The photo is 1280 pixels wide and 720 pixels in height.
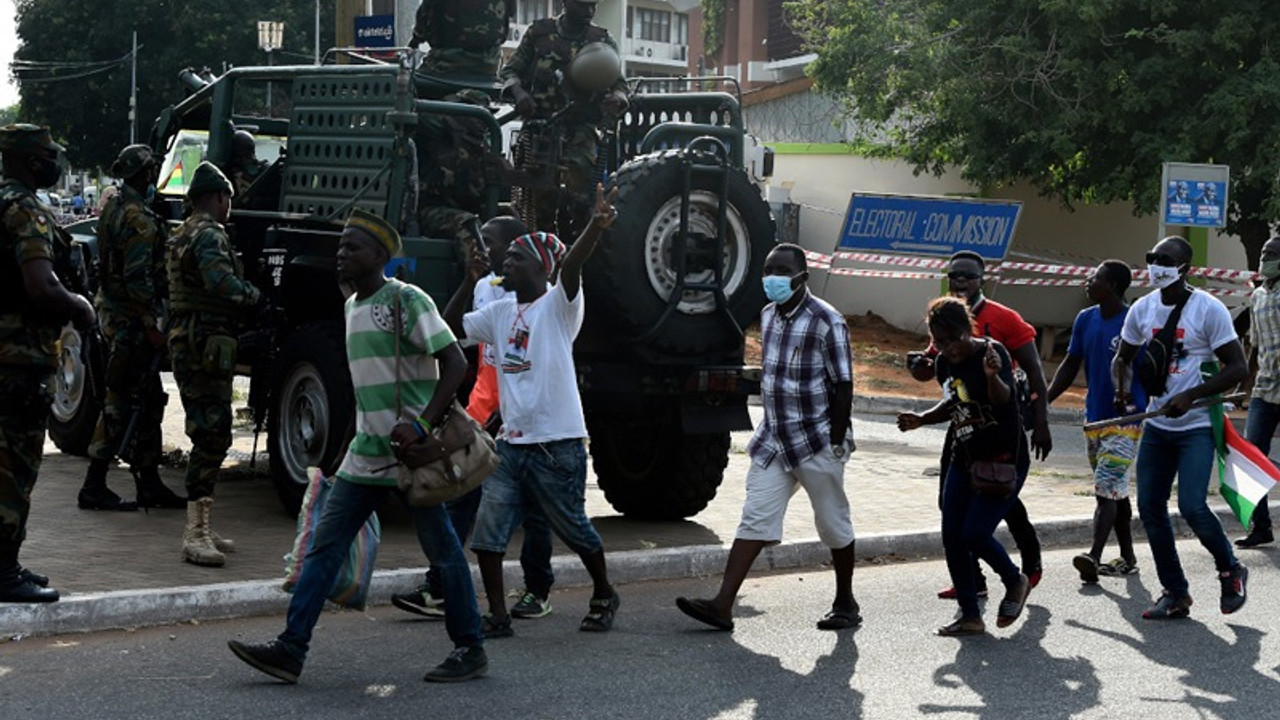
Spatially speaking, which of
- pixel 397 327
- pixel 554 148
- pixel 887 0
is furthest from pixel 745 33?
pixel 397 327

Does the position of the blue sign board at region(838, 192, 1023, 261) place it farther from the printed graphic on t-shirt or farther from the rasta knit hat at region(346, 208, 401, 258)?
the rasta knit hat at region(346, 208, 401, 258)

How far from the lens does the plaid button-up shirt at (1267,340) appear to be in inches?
460

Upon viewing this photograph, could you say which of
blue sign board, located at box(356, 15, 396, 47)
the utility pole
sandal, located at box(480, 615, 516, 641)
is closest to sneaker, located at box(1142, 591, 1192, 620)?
sandal, located at box(480, 615, 516, 641)

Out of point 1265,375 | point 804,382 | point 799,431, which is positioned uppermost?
point 804,382

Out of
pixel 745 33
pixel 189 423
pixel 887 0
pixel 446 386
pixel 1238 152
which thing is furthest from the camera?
pixel 745 33

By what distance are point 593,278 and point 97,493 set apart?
3.07 m

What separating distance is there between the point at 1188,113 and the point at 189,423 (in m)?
17.8

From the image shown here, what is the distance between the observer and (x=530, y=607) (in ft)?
26.6

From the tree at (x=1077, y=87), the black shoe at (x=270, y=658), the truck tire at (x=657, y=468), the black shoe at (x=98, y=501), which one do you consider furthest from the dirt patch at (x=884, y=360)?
the black shoe at (x=270, y=658)

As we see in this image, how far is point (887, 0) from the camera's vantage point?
2728 centimetres

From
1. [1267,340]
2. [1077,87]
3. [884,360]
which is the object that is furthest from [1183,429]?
[884,360]

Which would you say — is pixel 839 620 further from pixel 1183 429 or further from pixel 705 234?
pixel 705 234

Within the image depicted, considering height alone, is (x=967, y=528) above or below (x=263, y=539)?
above

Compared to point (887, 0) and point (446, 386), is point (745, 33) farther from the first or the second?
point (446, 386)
